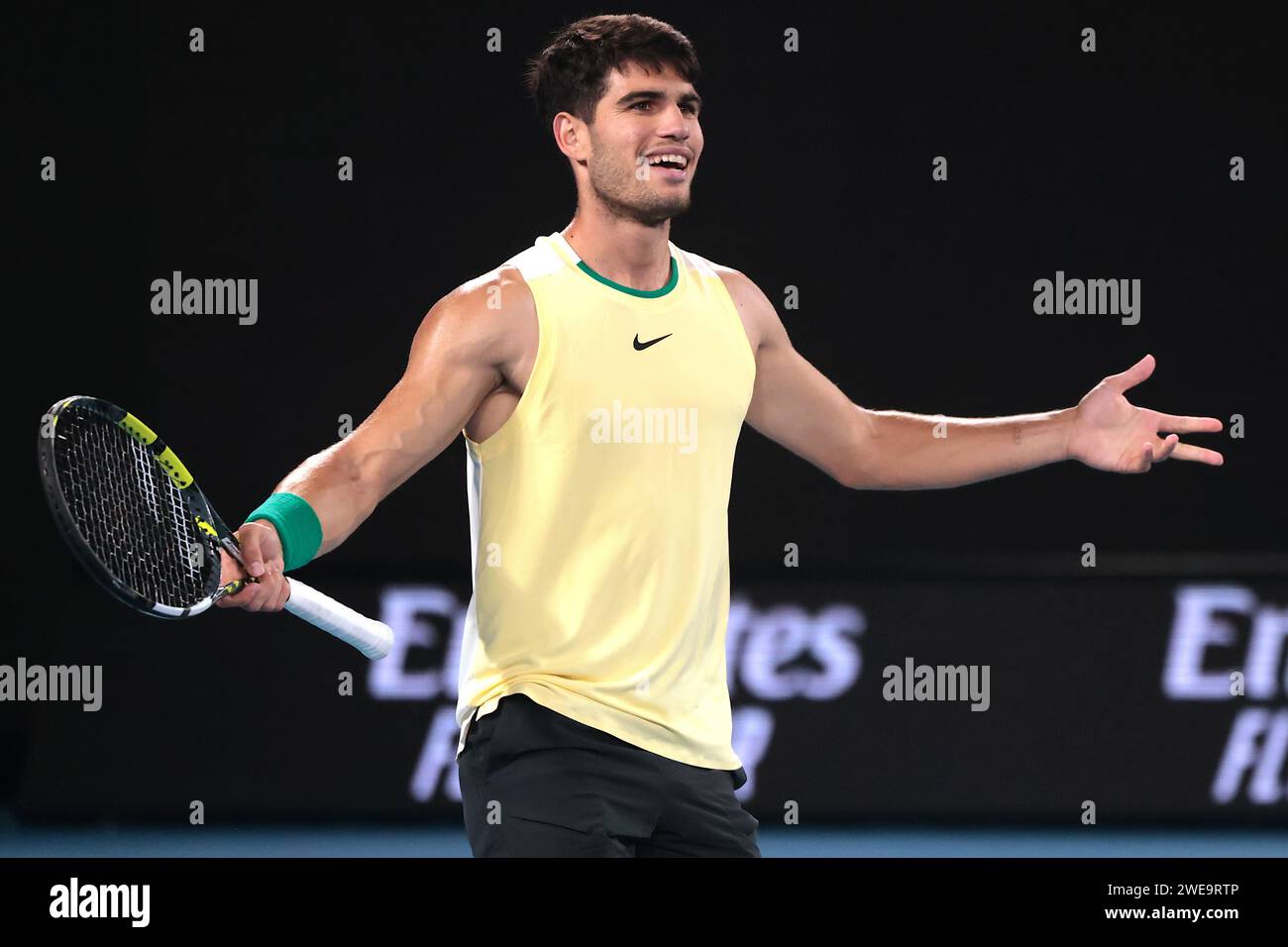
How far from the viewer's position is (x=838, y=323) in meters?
6.68

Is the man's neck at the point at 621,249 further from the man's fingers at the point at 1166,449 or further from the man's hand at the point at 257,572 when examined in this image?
the man's fingers at the point at 1166,449

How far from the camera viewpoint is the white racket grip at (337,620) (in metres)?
2.85

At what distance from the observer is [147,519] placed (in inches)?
118

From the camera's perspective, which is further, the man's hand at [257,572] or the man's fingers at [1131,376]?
the man's fingers at [1131,376]

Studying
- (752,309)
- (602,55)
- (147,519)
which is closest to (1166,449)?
(752,309)

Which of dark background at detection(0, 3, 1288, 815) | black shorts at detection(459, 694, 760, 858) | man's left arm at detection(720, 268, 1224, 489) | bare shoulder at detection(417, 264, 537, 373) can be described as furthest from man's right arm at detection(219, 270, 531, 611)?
dark background at detection(0, 3, 1288, 815)

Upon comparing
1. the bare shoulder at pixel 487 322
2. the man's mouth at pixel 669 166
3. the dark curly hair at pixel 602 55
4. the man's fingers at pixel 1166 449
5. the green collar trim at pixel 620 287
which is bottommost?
the man's fingers at pixel 1166 449

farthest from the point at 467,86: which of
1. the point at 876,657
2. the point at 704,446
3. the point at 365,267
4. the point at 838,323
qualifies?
the point at 704,446

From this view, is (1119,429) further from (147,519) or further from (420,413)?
(147,519)

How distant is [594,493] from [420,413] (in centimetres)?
30

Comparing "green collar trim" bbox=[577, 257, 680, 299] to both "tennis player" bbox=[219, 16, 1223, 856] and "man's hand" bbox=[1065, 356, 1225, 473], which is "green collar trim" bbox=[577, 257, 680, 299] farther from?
"man's hand" bbox=[1065, 356, 1225, 473]

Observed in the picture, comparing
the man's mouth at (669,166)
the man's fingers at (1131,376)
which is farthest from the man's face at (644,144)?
the man's fingers at (1131,376)

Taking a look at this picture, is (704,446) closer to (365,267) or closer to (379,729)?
(379,729)

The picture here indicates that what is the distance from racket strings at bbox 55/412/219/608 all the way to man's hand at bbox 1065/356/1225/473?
1597 mm
